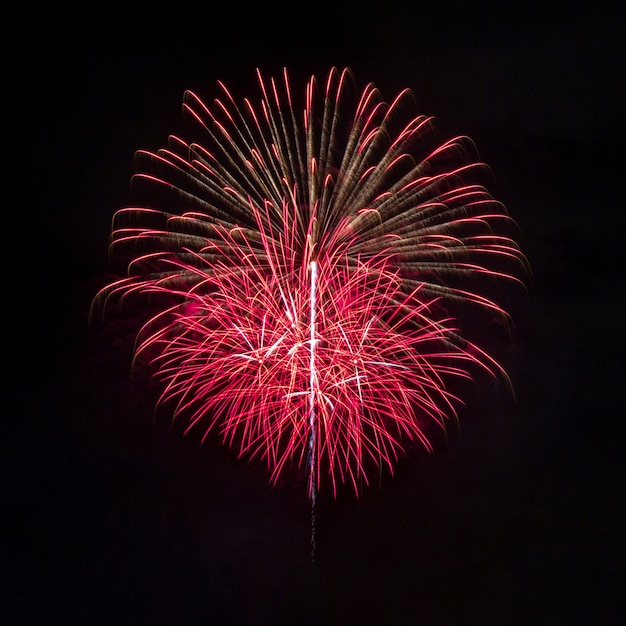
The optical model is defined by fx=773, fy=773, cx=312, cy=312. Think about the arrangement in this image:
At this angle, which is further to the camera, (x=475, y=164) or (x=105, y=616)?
(x=105, y=616)

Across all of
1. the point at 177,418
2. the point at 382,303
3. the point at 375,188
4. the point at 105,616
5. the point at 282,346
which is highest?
the point at 375,188

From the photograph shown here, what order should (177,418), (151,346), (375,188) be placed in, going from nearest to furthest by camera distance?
1. (375,188)
2. (151,346)
3. (177,418)

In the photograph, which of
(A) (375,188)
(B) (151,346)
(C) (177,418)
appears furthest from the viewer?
(C) (177,418)

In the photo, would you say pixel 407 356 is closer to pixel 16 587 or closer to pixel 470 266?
pixel 470 266

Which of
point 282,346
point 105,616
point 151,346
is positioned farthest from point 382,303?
point 105,616

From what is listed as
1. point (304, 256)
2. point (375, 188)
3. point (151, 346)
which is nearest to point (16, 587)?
point (151, 346)

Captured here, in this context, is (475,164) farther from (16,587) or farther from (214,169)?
(16,587)

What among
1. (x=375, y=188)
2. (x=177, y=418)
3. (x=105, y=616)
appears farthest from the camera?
(x=105, y=616)

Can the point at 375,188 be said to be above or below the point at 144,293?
above

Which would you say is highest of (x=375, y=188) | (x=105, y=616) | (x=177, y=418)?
(x=375, y=188)
